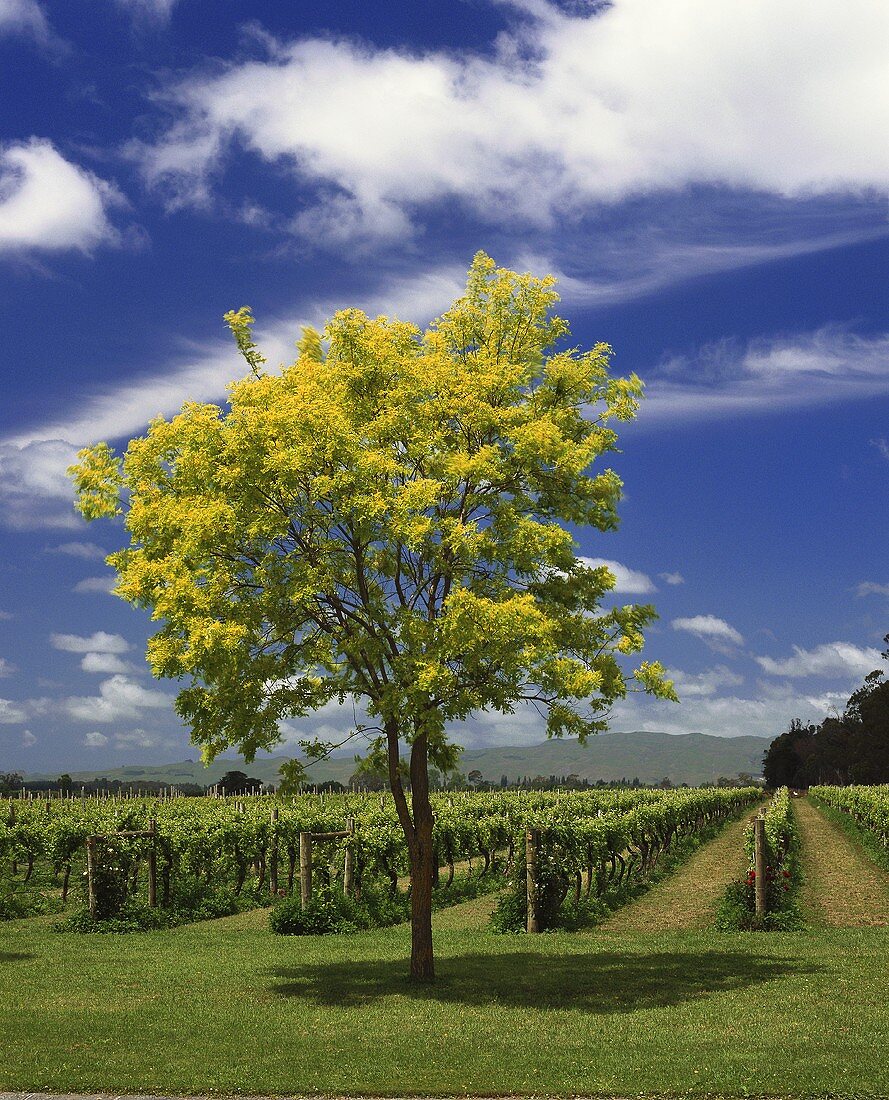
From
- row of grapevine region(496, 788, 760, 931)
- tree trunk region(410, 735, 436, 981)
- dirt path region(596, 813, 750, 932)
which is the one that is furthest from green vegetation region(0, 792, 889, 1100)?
dirt path region(596, 813, 750, 932)

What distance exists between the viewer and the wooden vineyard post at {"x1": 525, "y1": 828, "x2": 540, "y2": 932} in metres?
23.5

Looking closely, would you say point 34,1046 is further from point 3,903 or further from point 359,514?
point 3,903

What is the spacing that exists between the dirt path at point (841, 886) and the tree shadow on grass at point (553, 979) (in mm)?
6741

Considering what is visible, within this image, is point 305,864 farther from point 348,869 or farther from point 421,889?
point 421,889

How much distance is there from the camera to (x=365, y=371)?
56.8 feet

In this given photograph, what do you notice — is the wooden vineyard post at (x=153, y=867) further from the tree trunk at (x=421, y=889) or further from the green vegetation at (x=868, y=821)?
the green vegetation at (x=868, y=821)

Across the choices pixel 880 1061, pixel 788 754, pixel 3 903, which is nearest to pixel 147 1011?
pixel 880 1061

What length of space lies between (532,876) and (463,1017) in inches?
368

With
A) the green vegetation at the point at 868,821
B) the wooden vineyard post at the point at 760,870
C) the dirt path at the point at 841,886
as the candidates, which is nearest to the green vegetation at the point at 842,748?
the green vegetation at the point at 868,821

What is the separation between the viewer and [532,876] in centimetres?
2364

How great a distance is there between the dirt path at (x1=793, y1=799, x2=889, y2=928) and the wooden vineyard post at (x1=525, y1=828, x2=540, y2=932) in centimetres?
637

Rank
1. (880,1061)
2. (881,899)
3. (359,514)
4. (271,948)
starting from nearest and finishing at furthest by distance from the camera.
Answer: (880,1061), (359,514), (271,948), (881,899)

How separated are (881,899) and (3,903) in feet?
73.4

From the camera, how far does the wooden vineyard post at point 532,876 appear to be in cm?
2347
